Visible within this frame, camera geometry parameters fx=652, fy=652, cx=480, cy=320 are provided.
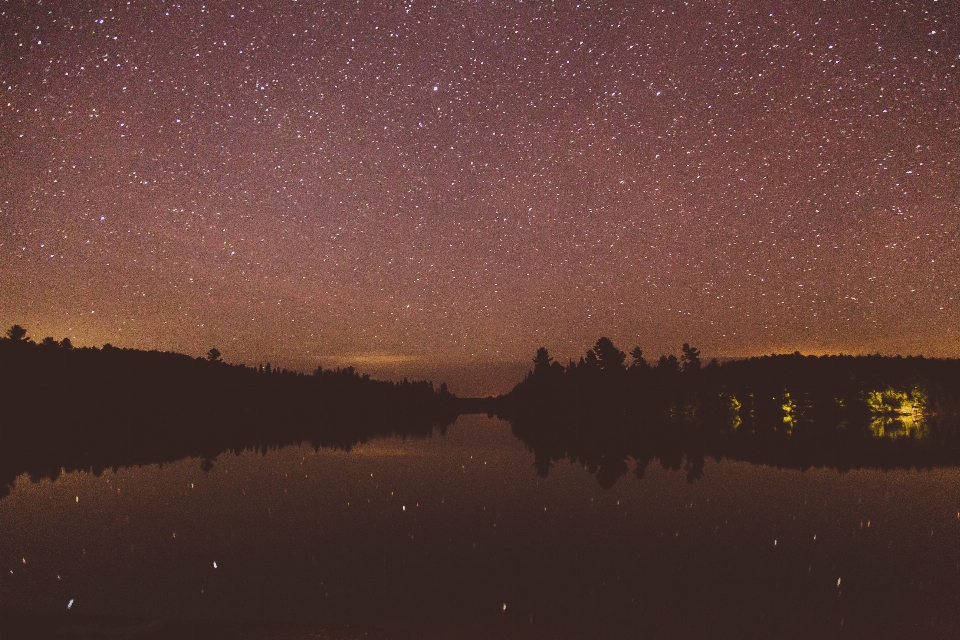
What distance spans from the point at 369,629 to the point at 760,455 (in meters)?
30.8

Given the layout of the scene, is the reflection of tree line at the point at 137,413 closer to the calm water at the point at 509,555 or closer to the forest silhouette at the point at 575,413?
the forest silhouette at the point at 575,413

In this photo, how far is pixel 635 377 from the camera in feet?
399

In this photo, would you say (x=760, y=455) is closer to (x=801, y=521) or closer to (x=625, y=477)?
(x=625, y=477)

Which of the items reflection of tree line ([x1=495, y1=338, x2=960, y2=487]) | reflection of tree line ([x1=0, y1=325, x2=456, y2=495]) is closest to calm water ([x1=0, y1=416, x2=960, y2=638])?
reflection of tree line ([x1=0, y1=325, x2=456, y2=495])

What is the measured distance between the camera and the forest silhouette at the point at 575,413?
1407 inches

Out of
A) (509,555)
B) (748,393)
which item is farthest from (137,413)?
(748,393)

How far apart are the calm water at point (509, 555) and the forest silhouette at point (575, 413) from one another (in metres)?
6.62

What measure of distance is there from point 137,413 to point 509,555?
8480 centimetres

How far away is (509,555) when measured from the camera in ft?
42.6

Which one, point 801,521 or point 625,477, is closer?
point 801,521

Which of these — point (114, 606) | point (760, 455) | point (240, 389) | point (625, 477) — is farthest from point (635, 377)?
point (114, 606)

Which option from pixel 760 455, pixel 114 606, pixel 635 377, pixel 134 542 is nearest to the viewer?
pixel 114 606

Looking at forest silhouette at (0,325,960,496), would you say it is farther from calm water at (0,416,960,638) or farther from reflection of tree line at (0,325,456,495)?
calm water at (0,416,960,638)

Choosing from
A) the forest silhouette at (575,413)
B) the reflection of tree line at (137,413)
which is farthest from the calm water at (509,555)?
the reflection of tree line at (137,413)
